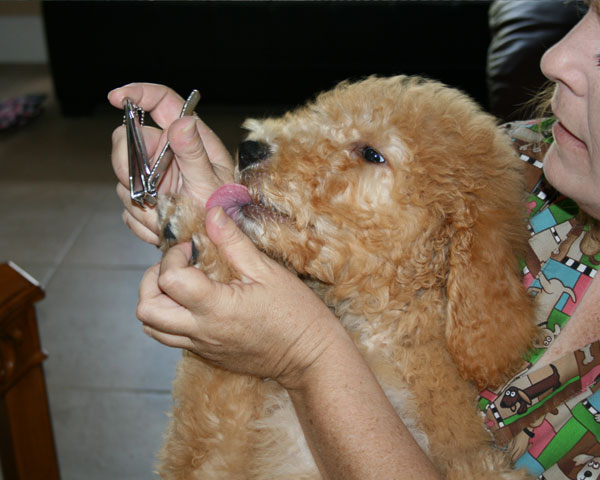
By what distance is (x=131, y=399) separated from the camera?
2881 mm

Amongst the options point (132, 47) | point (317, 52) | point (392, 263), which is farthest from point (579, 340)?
point (132, 47)

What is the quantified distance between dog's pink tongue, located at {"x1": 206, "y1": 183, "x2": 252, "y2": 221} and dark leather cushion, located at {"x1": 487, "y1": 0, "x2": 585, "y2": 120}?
4.23ft

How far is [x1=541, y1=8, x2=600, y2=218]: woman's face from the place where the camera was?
3.77 ft

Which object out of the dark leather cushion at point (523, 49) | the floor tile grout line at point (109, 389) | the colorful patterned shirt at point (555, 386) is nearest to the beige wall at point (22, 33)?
the floor tile grout line at point (109, 389)

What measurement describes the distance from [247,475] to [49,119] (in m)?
→ 4.95

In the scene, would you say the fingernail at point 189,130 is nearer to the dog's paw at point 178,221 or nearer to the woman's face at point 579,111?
the dog's paw at point 178,221

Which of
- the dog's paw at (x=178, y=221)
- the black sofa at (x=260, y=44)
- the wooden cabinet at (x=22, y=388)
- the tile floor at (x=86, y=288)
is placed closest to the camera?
the dog's paw at (x=178, y=221)

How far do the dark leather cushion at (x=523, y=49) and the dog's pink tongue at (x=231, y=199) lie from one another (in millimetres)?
1288

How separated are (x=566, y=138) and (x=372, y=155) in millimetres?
375

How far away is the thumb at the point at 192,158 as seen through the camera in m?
1.22

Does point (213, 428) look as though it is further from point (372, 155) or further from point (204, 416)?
point (372, 155)

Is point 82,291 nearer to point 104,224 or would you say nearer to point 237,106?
point 104,224

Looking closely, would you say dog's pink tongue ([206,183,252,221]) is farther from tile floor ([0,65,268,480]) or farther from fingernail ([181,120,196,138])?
tile floor ([0,65,268,480])

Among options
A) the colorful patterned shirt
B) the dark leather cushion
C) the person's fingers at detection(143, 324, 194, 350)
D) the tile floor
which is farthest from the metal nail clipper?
the tile floor
